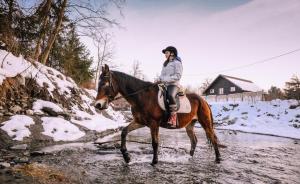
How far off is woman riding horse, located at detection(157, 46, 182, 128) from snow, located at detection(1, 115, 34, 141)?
536 centimetres

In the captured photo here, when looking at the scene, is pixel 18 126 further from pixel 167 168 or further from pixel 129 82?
pixel 167 168

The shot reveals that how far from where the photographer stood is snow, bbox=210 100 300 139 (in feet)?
75.3

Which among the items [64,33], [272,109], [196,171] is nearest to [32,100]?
[196,171]

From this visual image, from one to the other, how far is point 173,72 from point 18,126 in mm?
6141

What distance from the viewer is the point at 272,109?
29156 mm

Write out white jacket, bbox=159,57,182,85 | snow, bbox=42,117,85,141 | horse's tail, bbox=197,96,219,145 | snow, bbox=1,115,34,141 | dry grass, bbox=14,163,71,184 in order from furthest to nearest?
snow, bbox=42,117,85,141 < snow, bbox=1,115,34,141 < horse's tail, bbox=197,96,219,145 < white jacket, bbox=159,57,182,85 < dry grass, bbox=14,163,71,184

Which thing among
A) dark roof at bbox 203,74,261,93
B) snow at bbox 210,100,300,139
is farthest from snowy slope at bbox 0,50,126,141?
dark roof at bbox 203,74,261,93

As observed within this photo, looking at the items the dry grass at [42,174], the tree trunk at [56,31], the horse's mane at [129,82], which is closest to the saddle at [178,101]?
the horse's mane at [129,82]

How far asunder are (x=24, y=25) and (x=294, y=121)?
24060 millimetres

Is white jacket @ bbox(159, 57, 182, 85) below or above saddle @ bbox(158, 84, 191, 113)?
above

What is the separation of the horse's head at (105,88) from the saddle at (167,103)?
134cm

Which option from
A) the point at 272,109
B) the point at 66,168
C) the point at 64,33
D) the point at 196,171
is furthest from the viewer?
the point at 272,109

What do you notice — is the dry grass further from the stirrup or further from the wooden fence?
the wooden fence

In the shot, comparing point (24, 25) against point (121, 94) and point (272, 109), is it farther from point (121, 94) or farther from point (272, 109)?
point (272, 109)
